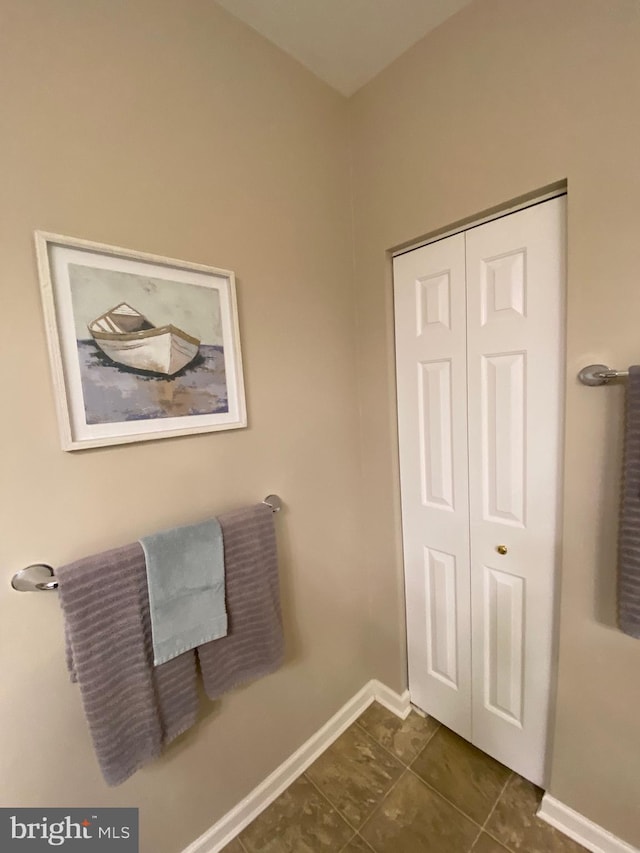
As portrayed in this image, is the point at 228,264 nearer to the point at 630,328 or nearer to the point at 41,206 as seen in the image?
the point at 41,206

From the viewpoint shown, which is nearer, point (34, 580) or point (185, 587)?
point (34, 580)

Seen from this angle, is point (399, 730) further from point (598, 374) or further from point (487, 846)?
point (598, 374)

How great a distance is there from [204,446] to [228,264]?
0.56 m

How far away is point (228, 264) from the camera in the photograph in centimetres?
108

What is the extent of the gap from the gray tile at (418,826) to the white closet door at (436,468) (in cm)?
27

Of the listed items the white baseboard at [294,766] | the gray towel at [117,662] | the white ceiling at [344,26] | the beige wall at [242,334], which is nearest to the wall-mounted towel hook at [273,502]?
the beige wall at [242,334]

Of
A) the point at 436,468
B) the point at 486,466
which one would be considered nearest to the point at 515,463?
the point at 486,466

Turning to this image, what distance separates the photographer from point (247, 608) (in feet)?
3.50

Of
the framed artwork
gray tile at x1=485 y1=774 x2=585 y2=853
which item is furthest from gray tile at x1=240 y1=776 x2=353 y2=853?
the framed artwork

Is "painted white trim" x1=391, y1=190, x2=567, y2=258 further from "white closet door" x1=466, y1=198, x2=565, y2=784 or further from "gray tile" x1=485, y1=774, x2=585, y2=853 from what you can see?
"gray tile" x1=485, y1=774, x2=585, y2=853

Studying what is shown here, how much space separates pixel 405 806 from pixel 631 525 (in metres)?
1.24

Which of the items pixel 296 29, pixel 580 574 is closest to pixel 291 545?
pixel 580 574

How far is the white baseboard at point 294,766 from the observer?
1.14m

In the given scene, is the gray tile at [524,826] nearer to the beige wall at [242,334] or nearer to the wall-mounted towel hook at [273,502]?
the beige wall at [242,334]
